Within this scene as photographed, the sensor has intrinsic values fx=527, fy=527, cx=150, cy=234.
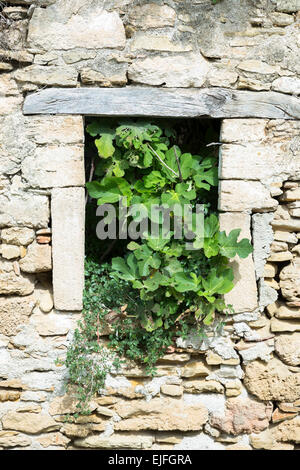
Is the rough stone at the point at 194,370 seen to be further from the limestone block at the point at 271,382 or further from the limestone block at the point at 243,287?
the limestone block at the point at 243,287

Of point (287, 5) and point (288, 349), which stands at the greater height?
point (287, 5)

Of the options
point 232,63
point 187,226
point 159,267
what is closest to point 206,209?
point 187,226

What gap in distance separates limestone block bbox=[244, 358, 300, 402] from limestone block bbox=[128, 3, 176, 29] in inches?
89.3

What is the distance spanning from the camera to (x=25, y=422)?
11.2 feet

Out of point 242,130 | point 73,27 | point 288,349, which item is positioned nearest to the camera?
point 73,27

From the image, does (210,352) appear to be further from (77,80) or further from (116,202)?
(77,80)

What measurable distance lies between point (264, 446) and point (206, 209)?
1.62 meters

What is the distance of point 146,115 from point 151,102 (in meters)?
0.09

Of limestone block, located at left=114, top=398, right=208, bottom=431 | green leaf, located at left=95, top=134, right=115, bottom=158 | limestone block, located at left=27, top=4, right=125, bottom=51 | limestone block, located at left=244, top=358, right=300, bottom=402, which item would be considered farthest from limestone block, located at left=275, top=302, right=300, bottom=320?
limestone block, located at left=27, top=4, right=125, bottom=51

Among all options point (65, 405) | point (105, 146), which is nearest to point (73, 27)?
point (105, 146)

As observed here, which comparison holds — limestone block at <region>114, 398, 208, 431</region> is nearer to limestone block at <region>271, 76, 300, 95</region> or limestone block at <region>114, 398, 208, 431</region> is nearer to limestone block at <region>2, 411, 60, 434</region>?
limestone block at <region>2, 411, 60, 434</region>

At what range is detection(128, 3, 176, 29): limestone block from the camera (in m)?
3.31

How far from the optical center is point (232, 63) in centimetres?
336

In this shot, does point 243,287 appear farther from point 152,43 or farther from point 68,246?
point 152,43
